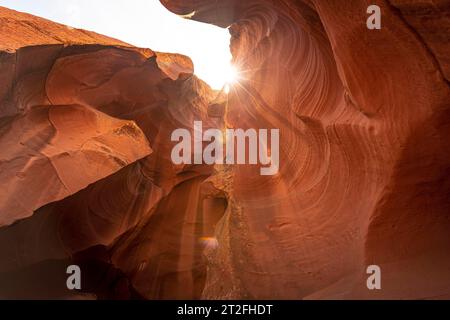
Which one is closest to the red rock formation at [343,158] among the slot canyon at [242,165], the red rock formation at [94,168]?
the slot canyon at [242,165]

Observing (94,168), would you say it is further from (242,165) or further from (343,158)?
(343,158)

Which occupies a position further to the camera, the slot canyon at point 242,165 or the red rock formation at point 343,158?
the slot canyon at point 242,165

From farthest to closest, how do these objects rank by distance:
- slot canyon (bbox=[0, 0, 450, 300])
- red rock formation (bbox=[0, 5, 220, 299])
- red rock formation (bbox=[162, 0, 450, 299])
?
red rock formation (bbox=[0, 5, 220, 299])
slot canyon (bbox=[0, 0, 450, 300])
red rock formation (bbox=[162, 0, 450, 299])

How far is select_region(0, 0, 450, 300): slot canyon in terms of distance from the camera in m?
3.75

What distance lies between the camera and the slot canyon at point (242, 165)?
3748 mm

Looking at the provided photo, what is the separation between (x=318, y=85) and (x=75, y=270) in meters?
7.04

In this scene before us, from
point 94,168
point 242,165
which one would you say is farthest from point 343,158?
point 94,168

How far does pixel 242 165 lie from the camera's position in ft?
23.4

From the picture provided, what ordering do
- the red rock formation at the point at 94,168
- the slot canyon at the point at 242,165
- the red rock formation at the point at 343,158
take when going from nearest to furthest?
the red rock formation at the point at 343,158 → the slot canyon at the point at 242,165 → the red rock formation at the point at 94,168

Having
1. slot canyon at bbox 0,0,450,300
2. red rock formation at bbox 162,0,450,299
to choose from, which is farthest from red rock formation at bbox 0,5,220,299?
red rock formation at bbox 162,0,450,299

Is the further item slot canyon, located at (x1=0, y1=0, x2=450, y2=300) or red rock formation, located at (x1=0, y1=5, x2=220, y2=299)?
red rock formation, located at (x1=0, y1=5, x2=220, y2=299)

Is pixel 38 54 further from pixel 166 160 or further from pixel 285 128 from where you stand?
pixel 285 128

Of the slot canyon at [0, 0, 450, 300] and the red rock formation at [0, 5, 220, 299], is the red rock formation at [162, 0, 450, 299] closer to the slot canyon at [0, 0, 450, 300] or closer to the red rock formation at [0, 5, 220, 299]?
the slot canyon at [0, 0, 450, 300]

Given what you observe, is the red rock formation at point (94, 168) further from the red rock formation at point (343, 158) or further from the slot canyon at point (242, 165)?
the red rock formation at point (343, 158)
